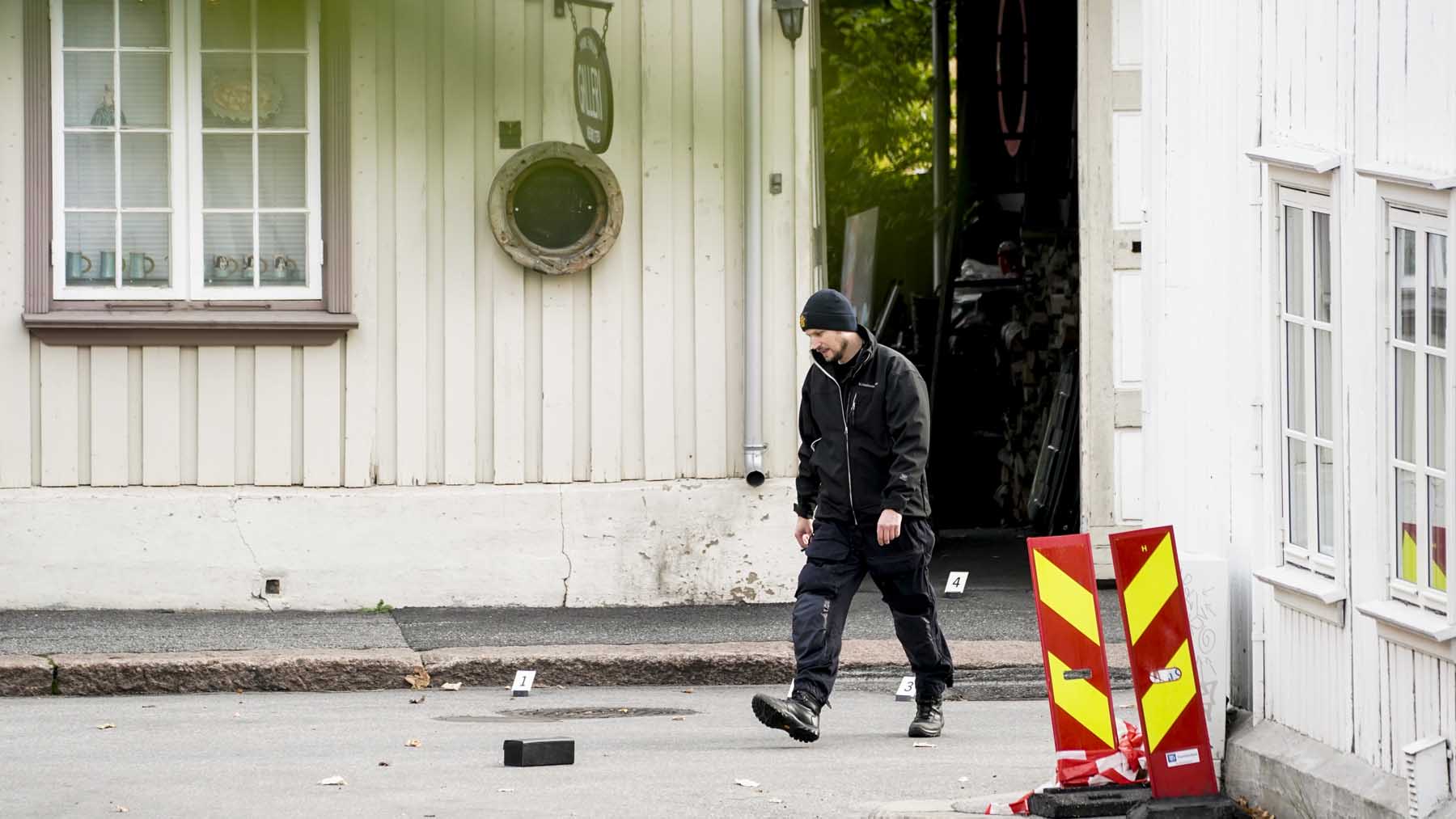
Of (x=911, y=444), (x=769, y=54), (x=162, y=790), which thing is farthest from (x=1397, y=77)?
(x=769, y=54)

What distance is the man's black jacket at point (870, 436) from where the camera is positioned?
8430mm

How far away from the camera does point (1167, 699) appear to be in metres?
6.52

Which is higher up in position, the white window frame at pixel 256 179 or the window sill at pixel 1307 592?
the white window frame at pixel 256 179

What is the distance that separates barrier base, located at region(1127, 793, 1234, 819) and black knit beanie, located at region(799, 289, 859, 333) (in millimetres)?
2621

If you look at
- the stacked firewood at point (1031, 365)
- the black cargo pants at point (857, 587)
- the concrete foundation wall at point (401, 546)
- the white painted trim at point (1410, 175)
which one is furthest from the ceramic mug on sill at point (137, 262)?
the white painted trim at point (1410, 175)

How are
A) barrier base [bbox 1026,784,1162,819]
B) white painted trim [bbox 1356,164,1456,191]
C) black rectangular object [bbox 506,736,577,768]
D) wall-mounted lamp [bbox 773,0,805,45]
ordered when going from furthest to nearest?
wall-mounted lamp [bbox 773,0,805,45] → black rectangular object [bbox 506,736,577,768] → barrier base [bbox 1026,784,1162,819] → white painted trim [bbox 1356,164,1456,191]

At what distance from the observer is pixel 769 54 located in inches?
458

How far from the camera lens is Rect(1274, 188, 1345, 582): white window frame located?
6305 millimetres

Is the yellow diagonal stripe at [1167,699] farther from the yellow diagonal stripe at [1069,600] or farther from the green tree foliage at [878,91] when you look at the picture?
the green tree foliage at [878,91]

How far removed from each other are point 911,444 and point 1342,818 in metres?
2.69

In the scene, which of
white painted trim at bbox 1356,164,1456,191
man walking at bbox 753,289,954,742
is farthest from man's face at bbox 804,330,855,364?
→ white painted trim at bbox 1356,164,1456,191

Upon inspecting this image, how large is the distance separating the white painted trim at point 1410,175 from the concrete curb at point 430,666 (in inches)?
175

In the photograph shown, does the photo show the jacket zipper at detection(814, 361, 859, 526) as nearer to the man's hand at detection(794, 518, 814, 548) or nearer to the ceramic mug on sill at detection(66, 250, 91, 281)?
the man's hand at detection(794, 518, 814, 548)

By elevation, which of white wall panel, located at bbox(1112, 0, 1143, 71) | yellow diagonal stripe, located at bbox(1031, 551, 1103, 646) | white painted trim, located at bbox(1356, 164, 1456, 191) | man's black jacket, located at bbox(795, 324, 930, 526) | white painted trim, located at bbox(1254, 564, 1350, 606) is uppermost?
white wall panel, located at bbox(1112, 0, 1143, 71)
